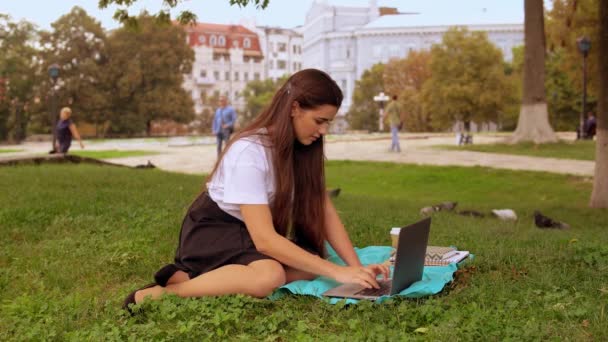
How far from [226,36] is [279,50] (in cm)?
1312

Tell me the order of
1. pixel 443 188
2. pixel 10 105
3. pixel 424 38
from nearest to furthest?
pixel 443 188 < pixel 10 105 < pixel 424 38

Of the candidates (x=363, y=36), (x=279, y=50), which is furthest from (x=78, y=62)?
(x=279, y=50)

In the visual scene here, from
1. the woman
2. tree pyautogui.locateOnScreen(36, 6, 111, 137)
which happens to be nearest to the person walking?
the woman

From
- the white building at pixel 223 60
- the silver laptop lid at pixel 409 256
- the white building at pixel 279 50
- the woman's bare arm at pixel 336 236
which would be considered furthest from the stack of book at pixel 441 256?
the white building at pixel 279 50

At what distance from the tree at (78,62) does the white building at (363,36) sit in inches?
1602

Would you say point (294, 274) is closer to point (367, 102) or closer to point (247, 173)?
point (247, 173)

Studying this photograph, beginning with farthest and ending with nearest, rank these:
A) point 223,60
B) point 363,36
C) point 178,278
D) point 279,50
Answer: point 279,50, point 223,60, point 363,36, point 178,278

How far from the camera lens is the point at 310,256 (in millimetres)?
3826

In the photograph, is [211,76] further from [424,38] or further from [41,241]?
[41,241]

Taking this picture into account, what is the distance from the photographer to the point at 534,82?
2005cm

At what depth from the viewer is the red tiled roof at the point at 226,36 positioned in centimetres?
10062

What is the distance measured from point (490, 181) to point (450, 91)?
1415 inches

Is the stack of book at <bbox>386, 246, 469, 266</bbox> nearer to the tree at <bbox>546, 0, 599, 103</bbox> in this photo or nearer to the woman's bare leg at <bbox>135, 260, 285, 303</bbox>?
the woman's bare leg at <bbox>135, 260, 285, 303</bbox>

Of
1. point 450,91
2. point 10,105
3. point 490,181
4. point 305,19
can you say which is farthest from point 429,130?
point 305,19
